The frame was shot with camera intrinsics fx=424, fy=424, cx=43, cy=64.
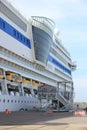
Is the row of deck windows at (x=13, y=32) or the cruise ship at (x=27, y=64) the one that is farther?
the cruise ship at (x=27, y=64)

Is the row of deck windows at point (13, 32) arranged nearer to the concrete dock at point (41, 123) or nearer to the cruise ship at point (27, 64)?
the cruise ship at point (27, 64)

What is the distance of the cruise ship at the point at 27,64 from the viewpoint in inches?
2239

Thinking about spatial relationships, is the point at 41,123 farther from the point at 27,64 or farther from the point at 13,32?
the point at 27,64

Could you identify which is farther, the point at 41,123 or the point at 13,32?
the point at 13,32

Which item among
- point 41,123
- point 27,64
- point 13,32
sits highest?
point 13,32

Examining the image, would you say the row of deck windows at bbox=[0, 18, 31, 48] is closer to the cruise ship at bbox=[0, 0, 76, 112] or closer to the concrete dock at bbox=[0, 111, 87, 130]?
the cruise ship at bbox=[0, 0, 76, 112]

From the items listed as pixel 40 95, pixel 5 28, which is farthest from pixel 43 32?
pixel 5 28

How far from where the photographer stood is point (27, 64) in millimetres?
68062

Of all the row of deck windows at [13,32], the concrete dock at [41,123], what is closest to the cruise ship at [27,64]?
the row of deck windows at [13,32]

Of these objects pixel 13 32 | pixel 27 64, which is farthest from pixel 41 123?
pixel 27 64

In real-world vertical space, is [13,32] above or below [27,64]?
above

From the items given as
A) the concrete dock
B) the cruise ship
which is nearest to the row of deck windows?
the cruise ship

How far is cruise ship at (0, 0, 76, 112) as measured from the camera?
187ft

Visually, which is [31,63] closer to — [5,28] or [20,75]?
[20,75]
